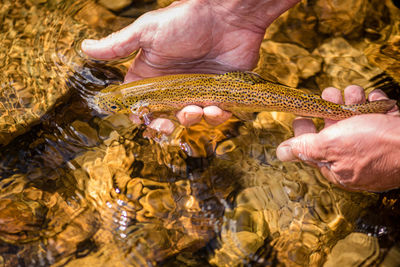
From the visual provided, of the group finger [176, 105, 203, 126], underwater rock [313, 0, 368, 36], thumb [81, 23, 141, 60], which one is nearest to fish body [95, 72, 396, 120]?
finger [176, 105, 203, 126]

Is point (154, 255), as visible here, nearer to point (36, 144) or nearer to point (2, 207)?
point (2, 207)

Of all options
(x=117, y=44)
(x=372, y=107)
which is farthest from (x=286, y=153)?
(x=117, y=44)

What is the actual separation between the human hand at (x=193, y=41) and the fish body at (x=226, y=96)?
184mm

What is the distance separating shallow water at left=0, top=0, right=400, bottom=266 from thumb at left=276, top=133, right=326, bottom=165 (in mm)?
523

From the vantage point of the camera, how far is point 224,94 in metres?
3.85

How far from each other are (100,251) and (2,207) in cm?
129

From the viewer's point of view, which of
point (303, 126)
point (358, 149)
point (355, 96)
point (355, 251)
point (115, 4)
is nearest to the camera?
point (358, 149)

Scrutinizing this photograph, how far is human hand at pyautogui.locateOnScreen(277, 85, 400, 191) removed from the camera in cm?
341

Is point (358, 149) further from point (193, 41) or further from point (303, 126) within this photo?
point (193, 41)

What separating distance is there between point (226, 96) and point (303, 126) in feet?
4.01

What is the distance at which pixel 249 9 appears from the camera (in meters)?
4.18

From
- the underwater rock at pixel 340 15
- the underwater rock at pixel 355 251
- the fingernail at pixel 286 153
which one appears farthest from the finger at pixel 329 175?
the underwater rock at pixel 340 15

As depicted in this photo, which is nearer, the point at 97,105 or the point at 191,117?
the point at 191,117

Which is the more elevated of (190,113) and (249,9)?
(249,9)
